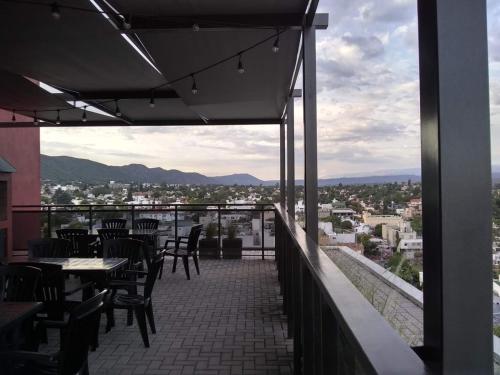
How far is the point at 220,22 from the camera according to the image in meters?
3.54

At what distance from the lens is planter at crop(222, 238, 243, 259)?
338 inches

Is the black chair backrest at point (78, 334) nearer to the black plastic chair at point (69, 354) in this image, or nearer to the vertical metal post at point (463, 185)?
the black plastic chair at point (69, 354)

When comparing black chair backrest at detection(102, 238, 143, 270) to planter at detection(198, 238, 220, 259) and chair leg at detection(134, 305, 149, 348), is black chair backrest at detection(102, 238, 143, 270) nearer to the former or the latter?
chair leg at detection(134, 305, 149, 348)

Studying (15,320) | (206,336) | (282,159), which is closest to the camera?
(15,320)

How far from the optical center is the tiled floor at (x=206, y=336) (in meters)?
3.47

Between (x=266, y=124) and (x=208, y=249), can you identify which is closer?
(x=208, y=249)

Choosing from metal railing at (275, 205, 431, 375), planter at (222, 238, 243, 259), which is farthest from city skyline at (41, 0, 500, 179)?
planter at (222, 238, 243, 259)

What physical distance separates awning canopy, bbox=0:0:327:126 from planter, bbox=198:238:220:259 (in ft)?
8.80

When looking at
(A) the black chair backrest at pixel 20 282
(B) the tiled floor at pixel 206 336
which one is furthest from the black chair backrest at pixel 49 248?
(A) the black chair backrest at pixel 20 282

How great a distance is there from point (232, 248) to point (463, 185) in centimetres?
789

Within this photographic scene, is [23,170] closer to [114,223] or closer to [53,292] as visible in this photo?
[114,223]

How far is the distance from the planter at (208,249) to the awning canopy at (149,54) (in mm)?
2681

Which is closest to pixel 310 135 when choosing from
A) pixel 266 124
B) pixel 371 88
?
pixel 371 88

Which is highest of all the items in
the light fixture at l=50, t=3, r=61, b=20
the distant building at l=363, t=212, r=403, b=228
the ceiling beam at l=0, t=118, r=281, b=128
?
the ceiling beam at l=0, t=118, r=281, b=128
